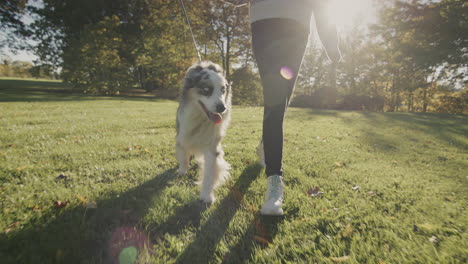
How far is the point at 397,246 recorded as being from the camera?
1.66 metres

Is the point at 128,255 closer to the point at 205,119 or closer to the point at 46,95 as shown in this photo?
the point at 205,119

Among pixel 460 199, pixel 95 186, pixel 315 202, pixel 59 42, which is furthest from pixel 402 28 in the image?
pixel 59 42

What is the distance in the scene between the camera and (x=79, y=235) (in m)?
1.63

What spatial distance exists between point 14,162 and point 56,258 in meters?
2.61

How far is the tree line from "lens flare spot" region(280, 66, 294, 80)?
18.0 metres

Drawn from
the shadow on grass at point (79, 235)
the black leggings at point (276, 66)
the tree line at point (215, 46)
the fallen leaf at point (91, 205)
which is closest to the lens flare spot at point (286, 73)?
the black leggings at point (276, 66)

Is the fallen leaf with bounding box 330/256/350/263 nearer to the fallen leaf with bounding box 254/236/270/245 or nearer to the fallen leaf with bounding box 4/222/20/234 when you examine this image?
the fallen leaf with bounding box 254/236/270/245

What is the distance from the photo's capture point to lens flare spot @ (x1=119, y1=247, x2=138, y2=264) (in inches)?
57.4

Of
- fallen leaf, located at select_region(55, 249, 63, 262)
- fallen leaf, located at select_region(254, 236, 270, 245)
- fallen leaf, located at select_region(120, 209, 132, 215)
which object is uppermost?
fallen leaf, located at select_region(55, 249, 63, 262)

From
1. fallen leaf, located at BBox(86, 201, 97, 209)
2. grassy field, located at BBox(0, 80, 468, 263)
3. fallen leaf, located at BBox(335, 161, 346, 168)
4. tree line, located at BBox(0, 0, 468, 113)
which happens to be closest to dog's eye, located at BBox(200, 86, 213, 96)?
grassy field, located at BBox(0, 80, 468, 263)

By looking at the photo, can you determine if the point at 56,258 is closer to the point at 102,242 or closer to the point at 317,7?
the point at 102,242

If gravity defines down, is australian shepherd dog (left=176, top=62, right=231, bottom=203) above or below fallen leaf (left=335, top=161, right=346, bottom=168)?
above

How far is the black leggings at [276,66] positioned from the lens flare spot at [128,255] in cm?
139

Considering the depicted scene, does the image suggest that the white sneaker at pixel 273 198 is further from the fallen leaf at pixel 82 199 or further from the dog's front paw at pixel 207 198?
the fallen leaf at pixel 82 199
